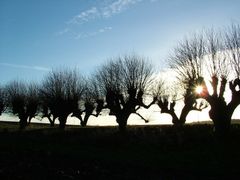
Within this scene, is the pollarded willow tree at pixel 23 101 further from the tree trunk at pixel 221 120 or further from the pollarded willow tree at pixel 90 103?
the tree trunk at pixel 221 120

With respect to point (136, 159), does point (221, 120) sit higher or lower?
higher

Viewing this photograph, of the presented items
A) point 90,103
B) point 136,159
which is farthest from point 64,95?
point 136,159

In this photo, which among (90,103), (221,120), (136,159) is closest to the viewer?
(136,159)

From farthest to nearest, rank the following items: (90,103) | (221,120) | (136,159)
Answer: (90,103) → (221,120) → (136,159)

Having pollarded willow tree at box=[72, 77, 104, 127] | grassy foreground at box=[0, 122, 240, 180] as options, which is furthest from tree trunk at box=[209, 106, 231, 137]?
pollarded willow tree at box=[72, 77, 104, 127]

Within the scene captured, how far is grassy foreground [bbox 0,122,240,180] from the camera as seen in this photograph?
16.2 m

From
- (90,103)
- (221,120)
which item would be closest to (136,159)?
(221,120)

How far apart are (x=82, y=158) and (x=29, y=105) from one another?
2072 inches

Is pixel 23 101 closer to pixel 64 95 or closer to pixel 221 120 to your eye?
pixel 64 95

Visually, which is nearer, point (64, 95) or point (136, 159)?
point (136, 159)

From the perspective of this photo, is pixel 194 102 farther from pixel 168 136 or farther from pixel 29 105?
pixel 29 105

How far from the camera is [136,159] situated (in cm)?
2212

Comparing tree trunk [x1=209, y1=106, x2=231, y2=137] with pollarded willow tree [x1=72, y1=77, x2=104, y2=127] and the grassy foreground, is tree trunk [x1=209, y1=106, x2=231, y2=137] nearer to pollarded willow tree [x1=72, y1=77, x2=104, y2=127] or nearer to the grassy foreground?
the grassy foreground

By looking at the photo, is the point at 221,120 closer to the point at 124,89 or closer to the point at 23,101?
the point at 124,89
